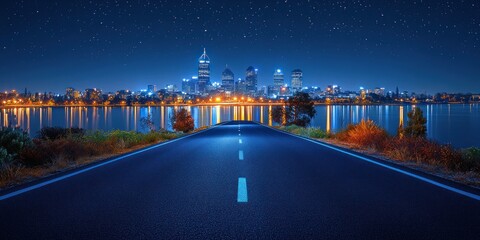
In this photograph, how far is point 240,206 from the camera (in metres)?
6.26

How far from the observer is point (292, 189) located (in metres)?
7.63

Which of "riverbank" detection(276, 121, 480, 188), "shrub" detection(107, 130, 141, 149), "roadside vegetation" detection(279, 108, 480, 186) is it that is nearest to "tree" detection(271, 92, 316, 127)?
"shrub" detection(107, 130, 141, 149)

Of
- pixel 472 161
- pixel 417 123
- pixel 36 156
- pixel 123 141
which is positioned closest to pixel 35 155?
pixel 36 156

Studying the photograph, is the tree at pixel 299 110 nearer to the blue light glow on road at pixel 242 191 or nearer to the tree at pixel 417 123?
the tree at pixel 417 123

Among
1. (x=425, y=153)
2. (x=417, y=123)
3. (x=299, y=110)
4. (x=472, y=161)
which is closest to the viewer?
(x=472, y=161)

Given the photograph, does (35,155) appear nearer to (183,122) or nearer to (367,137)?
(367,137)

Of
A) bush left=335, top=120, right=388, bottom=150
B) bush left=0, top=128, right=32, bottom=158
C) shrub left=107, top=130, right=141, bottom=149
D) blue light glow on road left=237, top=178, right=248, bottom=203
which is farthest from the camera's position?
shrub left=107, top=130, right=141, bottom=149

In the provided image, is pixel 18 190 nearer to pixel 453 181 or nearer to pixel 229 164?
pixel 229 164

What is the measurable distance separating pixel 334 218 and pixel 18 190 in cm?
597

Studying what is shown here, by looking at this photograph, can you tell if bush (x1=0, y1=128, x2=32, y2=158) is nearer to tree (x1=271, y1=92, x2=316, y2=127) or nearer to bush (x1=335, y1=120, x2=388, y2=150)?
bush (x1=335, y1=120, x2=388, y2=150)

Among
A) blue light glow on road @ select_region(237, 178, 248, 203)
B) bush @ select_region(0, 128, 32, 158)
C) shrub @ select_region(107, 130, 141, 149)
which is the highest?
bush @ select_region(0, 128, 32, 158)

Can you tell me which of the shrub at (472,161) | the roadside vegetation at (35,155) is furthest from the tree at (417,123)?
the roadside vegetation at (35,155)

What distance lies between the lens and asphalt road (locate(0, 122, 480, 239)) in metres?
4.90

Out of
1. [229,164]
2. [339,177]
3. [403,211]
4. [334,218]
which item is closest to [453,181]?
[339,177]
